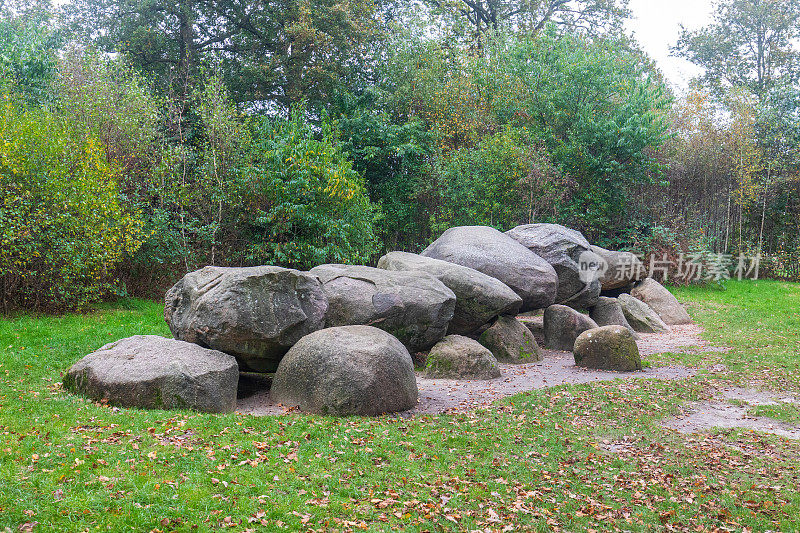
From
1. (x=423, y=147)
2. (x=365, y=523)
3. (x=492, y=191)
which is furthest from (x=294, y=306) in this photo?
(x=423, y=147)

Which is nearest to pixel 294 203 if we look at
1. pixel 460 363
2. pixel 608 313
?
pixel 460 363

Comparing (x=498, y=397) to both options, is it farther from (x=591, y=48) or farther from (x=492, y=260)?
(x=591, y=48)

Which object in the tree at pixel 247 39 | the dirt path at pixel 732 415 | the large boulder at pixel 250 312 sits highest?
the tree at pixel 247 39

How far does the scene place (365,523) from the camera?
5.84m

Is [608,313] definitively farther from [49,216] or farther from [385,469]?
[49,216]

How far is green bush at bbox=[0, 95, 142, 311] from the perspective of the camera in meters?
14.3

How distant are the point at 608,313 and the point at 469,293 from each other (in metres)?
6.84

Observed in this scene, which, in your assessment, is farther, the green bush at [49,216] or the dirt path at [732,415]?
the green bush at [49,216]

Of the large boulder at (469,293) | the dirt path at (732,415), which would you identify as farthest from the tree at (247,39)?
the dirt path at (732,415)

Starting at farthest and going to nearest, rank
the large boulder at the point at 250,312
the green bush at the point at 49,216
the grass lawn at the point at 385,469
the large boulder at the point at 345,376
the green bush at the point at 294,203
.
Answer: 1. the green bush at the point at 294,203
2. the green bush at the point at 49,216
3. the large boulder at the point at 250,312
4. the large boulder at the point at 345,376
5. the grass lawn at the point at 385,469

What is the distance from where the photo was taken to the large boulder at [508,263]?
16375 millimetres

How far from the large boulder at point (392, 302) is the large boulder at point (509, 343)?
1878 millimetres

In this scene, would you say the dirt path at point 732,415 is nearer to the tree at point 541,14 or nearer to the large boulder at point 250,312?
the large boulder at point 250,312

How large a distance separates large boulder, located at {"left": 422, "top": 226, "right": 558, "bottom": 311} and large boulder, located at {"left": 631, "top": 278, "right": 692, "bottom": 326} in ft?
21.4
